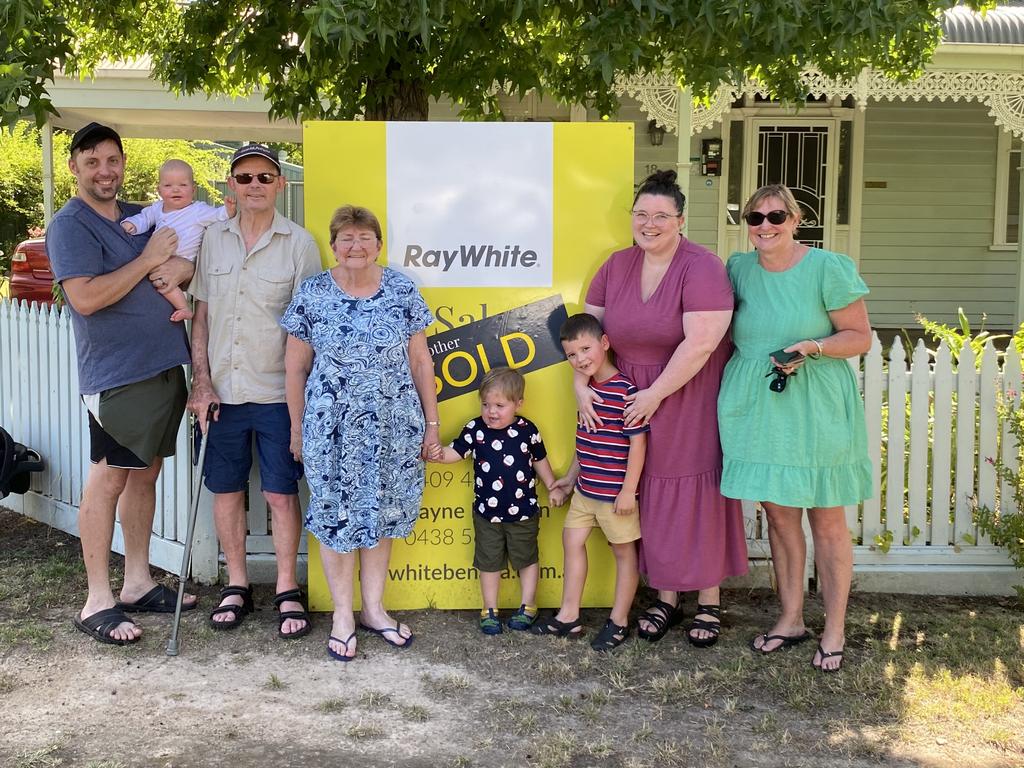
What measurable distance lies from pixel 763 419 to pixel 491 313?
1227 mm

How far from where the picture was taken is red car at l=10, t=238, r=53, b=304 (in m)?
12.4

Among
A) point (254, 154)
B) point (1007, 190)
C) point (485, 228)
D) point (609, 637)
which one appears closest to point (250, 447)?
point (254, 154)

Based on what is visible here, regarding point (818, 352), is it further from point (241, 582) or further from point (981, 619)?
point (241, 582)

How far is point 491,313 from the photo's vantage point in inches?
165

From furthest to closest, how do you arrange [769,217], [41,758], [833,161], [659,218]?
[833,161], [659,218], [769,217], [41,758]

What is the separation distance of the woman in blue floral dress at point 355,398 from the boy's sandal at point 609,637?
776mm

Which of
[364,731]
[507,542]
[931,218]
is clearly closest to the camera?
[364,731]

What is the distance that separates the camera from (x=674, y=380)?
371cm

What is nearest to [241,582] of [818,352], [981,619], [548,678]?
[548,678]

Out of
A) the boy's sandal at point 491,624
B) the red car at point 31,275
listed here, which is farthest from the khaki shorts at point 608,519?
the red car at point 31,275

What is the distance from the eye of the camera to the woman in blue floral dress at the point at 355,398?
12.2ft

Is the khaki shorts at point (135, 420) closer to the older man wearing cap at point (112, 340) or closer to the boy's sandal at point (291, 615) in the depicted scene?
the older man wearing cap at point (112, 340)

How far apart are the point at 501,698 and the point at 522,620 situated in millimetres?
650

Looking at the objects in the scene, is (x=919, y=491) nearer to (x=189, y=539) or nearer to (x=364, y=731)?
(x=364, y=731)
